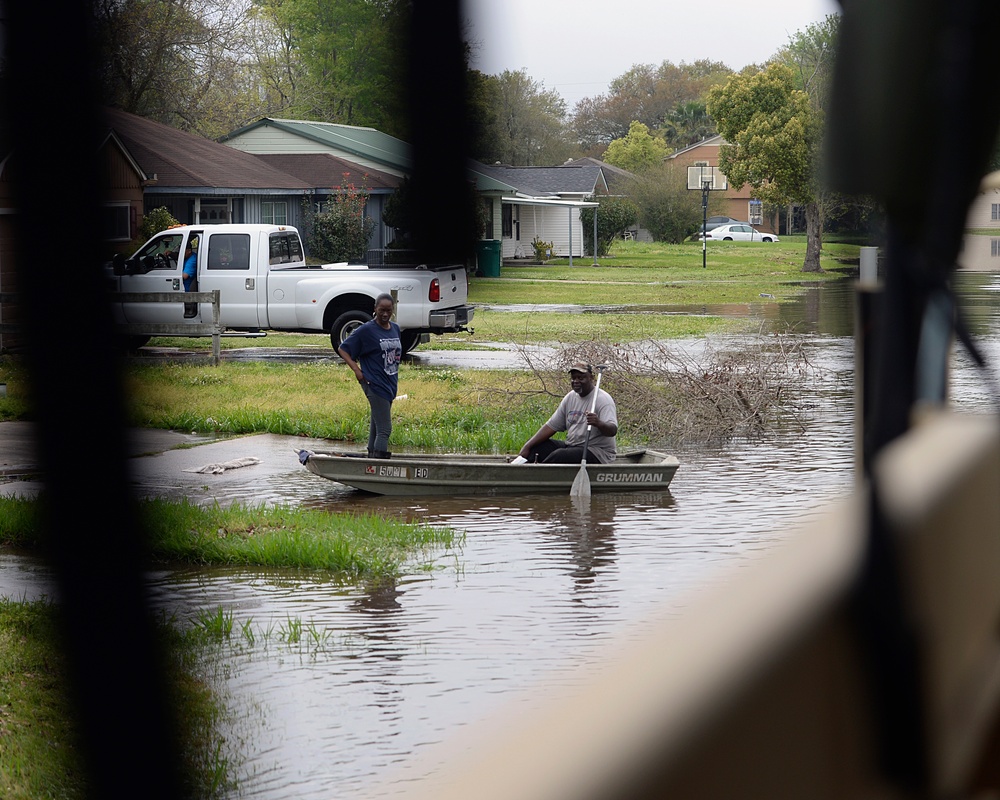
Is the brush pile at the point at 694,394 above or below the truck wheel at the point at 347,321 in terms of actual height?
below

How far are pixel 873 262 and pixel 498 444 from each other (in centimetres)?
1168

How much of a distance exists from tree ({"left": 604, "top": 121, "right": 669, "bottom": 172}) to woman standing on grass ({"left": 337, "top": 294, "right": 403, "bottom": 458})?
848 centimetres

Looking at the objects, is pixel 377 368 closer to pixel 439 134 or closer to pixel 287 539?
pixel 287 539

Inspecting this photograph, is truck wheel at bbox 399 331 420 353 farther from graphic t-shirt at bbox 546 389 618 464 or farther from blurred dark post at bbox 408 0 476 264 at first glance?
blurred dark post at bbox 408 0 476 264

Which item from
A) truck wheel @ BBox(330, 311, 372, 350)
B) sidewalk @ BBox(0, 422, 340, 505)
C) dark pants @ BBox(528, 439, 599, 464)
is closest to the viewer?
truck wheel @ BBox(330, 311, 372, 350)

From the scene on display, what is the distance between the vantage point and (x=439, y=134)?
2.22ft

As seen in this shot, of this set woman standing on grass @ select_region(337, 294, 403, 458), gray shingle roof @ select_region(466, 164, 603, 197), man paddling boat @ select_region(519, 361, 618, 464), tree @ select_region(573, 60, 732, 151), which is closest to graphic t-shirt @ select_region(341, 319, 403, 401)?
woman standing on grass @ select_region(337, 294, 403, 458)

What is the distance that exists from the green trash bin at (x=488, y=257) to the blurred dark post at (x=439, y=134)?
0.09 ft

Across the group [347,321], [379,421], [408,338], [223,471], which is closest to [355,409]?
[223,471]

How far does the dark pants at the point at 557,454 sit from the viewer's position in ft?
33.5

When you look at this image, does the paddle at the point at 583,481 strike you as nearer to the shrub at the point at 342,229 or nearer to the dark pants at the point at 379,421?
the dark pants at the point at 379,421

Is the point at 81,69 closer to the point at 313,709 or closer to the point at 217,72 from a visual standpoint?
the point at 217,72

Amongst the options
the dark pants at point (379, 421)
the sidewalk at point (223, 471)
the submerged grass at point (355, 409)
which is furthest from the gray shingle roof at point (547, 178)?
the submerged grass at point (355, 409)

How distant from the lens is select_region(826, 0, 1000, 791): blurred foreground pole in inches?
20.1
